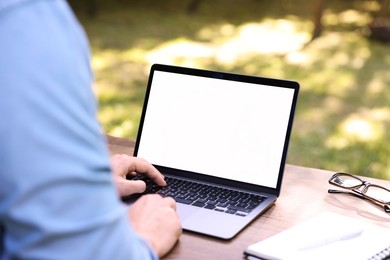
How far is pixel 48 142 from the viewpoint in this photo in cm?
73

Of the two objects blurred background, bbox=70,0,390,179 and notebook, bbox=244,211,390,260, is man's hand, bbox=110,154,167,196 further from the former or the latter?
blurred background, bbox=70,0,390,179

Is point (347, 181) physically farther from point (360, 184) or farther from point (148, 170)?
point (148, 170)

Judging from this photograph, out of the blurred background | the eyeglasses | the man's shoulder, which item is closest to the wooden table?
the eyeglasses

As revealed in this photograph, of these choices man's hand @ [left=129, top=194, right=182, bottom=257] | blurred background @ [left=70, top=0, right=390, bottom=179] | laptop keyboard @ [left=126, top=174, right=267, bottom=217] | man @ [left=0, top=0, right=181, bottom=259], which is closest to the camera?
man @ [left=0, top=0, right=181, bottom=259]

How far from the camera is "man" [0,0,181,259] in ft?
2.39

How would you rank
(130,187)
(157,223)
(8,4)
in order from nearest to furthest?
(8,4) → (157,223) → (130,187)

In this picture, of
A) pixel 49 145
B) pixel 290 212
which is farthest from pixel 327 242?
pixel 49 145

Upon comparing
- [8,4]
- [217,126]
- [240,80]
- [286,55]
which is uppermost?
[8,4]

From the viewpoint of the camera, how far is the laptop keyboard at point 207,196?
133cm

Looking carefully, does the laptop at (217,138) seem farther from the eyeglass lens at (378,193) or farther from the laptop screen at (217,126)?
the eyeglass lens at (378,193)

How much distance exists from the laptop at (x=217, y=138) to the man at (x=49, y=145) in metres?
0.54

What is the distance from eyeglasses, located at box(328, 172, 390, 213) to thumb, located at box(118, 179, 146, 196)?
0.41m

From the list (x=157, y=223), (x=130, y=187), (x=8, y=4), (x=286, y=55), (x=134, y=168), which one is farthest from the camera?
(x=286, y=55)

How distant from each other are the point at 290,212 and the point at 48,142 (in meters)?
0.72
